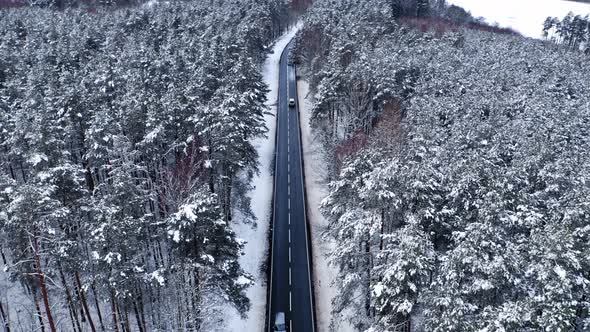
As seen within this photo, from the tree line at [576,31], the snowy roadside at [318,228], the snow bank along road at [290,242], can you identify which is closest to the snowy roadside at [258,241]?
the snow bank along road at [290,242]

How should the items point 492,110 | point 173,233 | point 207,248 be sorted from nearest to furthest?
point 173,233 → point 207,248 → point 492,110

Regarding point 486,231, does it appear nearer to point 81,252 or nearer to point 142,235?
point 142,235

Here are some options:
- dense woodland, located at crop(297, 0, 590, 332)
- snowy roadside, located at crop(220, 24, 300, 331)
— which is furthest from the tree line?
snowy roadside, located at crop(220, 24, 300, 331)

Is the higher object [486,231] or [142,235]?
[486,231]

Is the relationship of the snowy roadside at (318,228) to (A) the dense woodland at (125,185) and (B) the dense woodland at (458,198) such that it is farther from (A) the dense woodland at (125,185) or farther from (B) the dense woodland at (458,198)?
(A) the dense woodland at (125,185)

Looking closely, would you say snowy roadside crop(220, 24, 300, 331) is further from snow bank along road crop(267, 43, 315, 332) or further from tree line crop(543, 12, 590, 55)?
tree line crop(543, 12, 590, 55)

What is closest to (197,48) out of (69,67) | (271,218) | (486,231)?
(69,67)

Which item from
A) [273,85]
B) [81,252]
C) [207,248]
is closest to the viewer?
[207,248]
